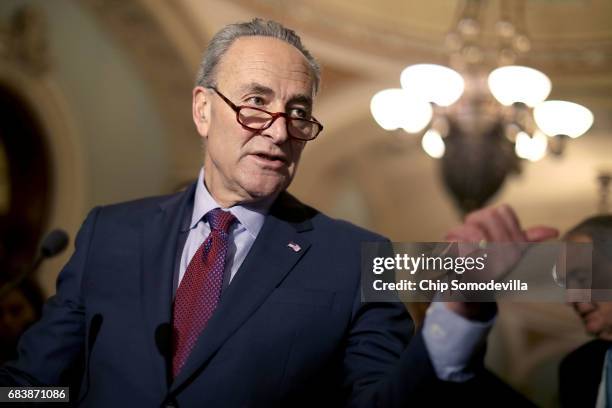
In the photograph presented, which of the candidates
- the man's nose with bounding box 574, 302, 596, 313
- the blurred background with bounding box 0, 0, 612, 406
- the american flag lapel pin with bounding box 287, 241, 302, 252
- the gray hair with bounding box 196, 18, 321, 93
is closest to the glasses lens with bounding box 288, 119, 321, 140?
the gray hair with bounding box 196, 18, 321, 93

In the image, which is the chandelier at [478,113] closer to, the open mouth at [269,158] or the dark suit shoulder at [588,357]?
the dark suit shoulder at [588,357]

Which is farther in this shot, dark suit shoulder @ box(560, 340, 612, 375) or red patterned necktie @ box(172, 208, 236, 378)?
dark suit shoulder @ box(560, 340, 612, 375)

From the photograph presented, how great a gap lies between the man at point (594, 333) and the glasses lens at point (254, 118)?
0.75 metres

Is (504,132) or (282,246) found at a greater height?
(504,132)

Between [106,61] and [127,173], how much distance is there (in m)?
0.75

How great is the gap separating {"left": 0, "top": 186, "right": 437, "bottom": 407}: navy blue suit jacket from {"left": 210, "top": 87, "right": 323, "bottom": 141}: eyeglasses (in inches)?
7.0

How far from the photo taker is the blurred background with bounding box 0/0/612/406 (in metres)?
4.68

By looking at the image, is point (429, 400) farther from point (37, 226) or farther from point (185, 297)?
point (37, 226)

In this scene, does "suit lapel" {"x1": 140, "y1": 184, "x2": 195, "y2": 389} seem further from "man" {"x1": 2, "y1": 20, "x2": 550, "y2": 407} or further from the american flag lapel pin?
the american flag lapel pin

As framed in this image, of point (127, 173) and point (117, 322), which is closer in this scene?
point (117, 322)

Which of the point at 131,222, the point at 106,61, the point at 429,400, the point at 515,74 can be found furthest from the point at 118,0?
the point at 429,400

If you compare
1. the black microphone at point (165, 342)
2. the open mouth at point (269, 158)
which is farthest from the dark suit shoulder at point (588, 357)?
the black microphone at point (165, 342)

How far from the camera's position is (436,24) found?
20.9 ft

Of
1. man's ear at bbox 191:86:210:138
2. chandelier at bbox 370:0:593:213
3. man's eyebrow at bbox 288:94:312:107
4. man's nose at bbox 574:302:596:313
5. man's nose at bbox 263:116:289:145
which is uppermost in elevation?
chandelier at bbox 370:0:593:213
